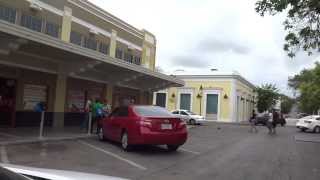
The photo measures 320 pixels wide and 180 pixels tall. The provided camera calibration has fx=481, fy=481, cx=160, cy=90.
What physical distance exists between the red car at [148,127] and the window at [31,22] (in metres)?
9.55

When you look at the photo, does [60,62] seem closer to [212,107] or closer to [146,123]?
[146,123]

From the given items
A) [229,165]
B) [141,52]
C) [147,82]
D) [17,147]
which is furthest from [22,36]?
[141,52]

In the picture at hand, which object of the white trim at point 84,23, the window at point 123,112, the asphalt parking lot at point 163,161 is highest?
the white trim at point 84,23

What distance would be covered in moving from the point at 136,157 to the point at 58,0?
13807 millimetres

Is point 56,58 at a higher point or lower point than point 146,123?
higher

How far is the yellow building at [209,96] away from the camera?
55.8 metres

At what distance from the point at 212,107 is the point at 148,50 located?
20.4m

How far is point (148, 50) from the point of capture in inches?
1513

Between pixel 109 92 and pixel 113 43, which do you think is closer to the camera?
pixel 109 92

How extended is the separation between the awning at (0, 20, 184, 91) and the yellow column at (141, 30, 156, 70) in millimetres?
8734

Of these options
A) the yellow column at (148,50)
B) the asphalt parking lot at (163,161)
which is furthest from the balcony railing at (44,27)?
the asphalt parking lot at (163,161)

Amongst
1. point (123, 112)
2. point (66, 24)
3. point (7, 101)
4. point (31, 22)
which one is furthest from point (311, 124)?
point (123, 112)

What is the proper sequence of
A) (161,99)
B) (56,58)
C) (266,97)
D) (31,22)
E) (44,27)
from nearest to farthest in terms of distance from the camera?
1. (56,58)
2. (31,22)
3. (44,27)
4. (161,99)
5. (266,97)

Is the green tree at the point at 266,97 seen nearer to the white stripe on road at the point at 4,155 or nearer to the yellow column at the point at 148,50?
the yellow column at the point at 148,50
